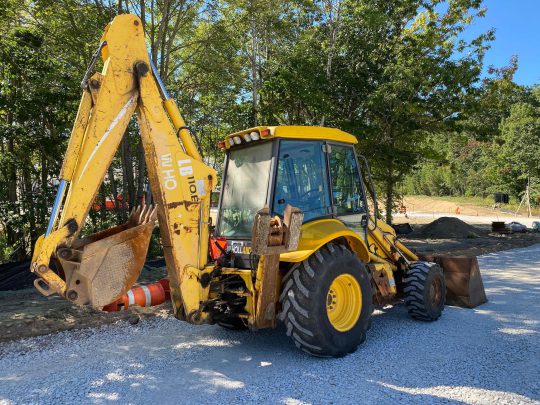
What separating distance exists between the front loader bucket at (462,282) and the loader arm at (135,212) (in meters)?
3.82

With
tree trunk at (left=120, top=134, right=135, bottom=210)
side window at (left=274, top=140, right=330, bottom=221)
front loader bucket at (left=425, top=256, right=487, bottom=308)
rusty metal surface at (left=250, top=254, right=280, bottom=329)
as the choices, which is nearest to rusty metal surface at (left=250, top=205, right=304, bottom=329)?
rusty metal surface at (left=250, top=254, right=280, bottom=329)

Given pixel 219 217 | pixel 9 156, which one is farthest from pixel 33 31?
pixel 219 217

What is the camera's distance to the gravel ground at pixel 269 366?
3.36 metres

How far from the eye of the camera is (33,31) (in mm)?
9586

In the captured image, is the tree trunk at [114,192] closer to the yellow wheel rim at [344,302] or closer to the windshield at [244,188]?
the windshield at [244,188]

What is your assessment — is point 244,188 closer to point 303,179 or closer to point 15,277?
point 303,179

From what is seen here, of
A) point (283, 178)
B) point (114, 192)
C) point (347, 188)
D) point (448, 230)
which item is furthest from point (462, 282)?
point (448, 230)

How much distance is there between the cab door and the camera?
476 cm

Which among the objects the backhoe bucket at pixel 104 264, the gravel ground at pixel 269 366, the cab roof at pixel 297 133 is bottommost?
the gravel ground at pixel 269 366

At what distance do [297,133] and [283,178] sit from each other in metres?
0.49

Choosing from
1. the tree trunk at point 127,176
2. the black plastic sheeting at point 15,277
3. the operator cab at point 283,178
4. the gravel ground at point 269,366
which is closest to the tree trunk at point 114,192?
the tree trunk at point 127,176

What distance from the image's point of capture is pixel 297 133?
4402 mm

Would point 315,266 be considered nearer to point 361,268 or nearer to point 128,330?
point 361,268

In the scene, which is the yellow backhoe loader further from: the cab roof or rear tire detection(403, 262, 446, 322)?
rear tire detection(403, 262, 446, 322)
